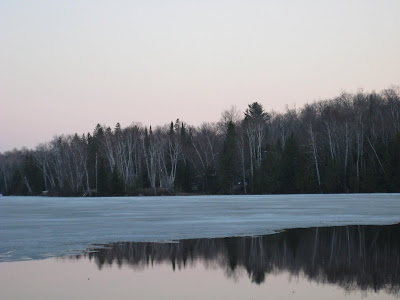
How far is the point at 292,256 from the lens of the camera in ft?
49.5

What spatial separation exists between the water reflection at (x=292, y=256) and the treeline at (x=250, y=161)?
50060mm

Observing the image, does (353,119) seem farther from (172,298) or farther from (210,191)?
(172,298)

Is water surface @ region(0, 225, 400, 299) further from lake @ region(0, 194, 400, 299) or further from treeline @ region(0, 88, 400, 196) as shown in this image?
treeline @ region(0, 88, 400, 196)

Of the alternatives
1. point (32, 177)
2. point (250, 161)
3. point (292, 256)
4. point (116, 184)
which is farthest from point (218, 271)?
point (32, 177)

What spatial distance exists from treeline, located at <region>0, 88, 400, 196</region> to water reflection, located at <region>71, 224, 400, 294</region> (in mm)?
50060

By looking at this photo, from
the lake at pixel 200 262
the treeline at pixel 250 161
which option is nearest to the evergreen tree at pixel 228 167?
the treeline at pixel 250 161

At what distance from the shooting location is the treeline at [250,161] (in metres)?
68.8

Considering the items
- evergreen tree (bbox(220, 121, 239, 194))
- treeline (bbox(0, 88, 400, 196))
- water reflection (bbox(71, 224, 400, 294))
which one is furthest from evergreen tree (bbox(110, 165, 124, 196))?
water reflection (bbox(71, 224, 400, 294))

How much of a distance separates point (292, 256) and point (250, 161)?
2726 inches

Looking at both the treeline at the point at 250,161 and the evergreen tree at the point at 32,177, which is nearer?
the treeline at the point at 250,161

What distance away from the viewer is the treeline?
226 feet

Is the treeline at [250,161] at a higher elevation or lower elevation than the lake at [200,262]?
higher

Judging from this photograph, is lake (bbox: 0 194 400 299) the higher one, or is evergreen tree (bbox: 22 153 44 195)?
evergreen tree (bbox: 22 153 44 195)

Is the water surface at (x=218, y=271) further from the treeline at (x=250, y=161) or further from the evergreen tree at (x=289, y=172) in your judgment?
the evergreen tree at (x=289, y=172)
